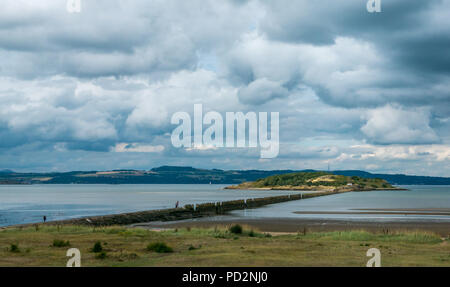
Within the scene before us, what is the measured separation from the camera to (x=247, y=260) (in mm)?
25625

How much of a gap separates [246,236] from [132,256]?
14.2 m

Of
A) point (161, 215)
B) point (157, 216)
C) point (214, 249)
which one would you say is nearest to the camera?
point (214, 249)

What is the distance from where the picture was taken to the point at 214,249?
30.6 m

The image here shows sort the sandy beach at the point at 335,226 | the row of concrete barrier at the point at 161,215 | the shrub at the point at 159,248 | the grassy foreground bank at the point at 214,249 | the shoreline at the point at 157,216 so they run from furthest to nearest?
the row of concrete barrier at the point at 161,215
the shoreline at the point at 157,216
the sandy beach at the point at 335,226
the shrub at the point at 159,248
the grassy foreground bank at the point at 214,249

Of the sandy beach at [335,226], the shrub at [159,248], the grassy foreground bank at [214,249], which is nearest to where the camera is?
the grassy foreground bank at [214,249]

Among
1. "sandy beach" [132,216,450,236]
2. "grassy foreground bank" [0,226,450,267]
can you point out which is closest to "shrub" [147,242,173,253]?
"grassy foreground bank" [0,226,450,267]

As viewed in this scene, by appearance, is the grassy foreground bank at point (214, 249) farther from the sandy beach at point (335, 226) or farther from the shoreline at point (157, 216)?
the shoreline at point (157, 216)

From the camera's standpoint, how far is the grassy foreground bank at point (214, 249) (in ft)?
83.9

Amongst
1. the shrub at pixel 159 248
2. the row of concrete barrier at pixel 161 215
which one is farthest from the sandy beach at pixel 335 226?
the shrub at pixel 159 248

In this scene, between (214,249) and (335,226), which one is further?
(335,226)

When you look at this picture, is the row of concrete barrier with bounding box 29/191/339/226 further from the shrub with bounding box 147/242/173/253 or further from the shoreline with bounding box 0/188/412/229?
the shrub with bounding box 147/242/173/253

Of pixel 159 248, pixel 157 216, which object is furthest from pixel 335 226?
pixel 159 248

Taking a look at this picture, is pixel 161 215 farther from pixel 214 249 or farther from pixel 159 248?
pixel 214 249
